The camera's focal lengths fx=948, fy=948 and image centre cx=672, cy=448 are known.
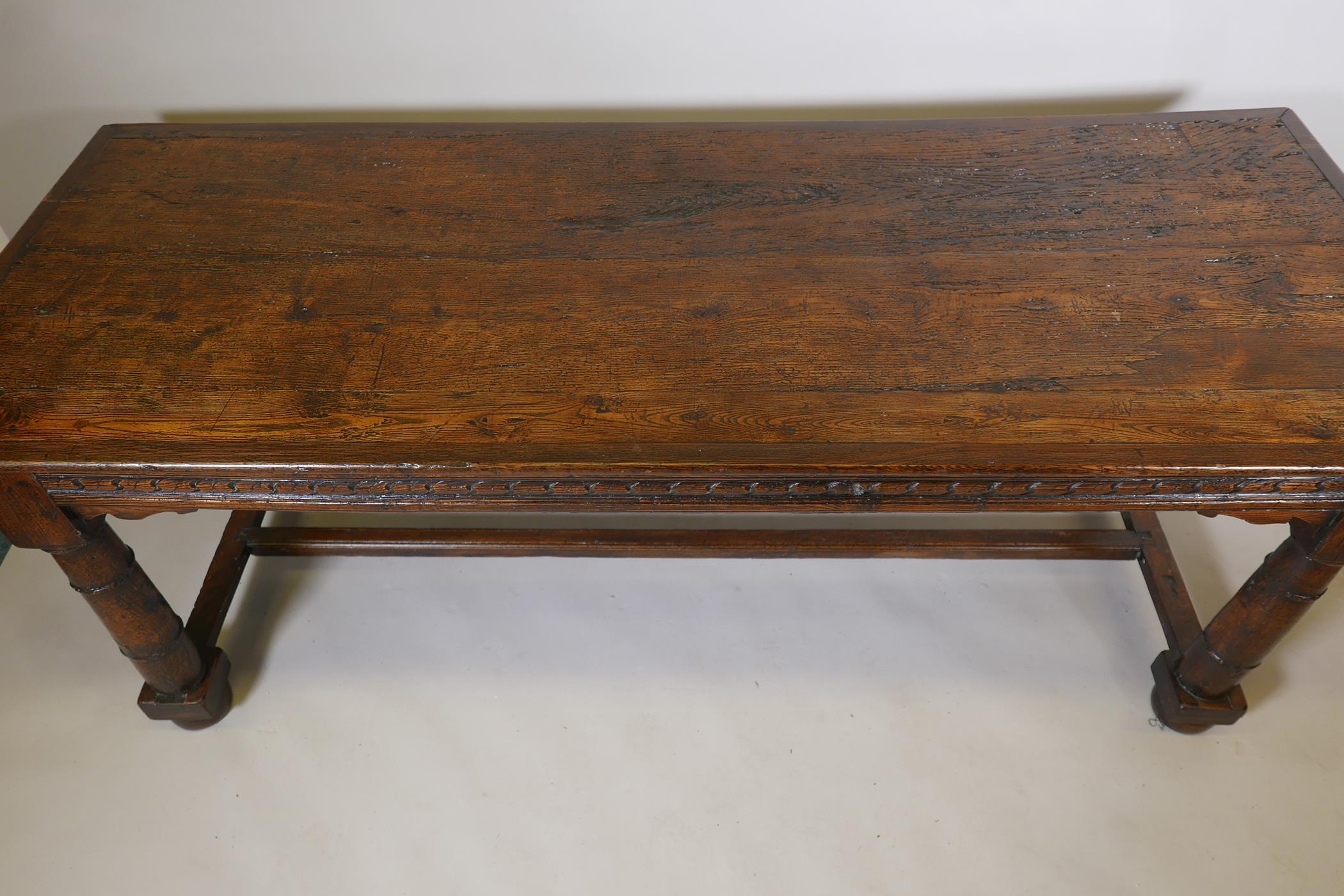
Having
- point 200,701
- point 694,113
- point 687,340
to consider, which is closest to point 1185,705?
point 687,340

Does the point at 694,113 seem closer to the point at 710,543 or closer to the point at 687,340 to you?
the point at 687,340

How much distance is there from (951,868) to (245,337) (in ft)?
5.11

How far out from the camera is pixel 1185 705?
186 centimetres

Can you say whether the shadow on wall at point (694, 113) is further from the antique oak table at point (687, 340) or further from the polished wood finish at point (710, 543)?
the polished wood finish at point (710, 543)

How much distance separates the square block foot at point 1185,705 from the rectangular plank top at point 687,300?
0.71 m

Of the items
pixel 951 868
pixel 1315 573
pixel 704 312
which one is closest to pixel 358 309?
pixel 704 312

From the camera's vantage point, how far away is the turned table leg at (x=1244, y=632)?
1545 millimetres

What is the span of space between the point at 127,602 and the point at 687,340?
3.53 ft

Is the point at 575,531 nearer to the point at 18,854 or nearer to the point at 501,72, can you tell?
the point at 501,72

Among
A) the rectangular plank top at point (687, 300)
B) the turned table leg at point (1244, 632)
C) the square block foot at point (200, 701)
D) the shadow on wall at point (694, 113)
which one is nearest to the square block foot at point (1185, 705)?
the turned table leg at point (1244, 632)

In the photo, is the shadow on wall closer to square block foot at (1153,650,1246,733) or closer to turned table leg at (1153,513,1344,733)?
turned table leg at (1153,513,1344,733)

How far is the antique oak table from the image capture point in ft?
4.53

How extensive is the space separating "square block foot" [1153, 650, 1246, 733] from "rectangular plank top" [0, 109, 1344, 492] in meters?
0.71

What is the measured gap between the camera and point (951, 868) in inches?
69.1
